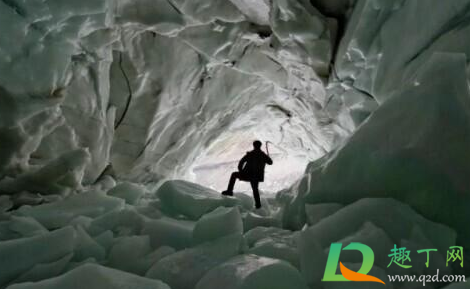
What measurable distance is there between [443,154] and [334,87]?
3860mm

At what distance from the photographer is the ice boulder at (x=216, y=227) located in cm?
241

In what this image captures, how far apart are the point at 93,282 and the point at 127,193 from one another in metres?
2.83

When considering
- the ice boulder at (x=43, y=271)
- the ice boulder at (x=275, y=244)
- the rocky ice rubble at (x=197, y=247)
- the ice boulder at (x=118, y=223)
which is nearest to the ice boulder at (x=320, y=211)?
the rocky ice rubble at (x=197, y=247)

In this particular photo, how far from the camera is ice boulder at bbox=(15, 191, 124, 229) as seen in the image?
10.0ft

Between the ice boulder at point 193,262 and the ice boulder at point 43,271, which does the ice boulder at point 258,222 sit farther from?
the ice boulder at point 43,271

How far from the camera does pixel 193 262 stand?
2031 mm

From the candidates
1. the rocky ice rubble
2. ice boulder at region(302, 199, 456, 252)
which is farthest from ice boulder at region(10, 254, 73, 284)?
ice boulder at region(302, 199, 456, 252)

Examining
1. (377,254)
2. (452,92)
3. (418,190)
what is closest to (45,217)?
(377,254)

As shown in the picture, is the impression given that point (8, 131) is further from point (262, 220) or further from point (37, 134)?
point (262, 220)

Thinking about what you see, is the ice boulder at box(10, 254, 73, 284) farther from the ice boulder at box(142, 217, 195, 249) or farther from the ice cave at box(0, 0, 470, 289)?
the ice boulder at box(142, 217, 195, 249)

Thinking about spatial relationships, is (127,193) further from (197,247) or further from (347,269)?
(347,269)

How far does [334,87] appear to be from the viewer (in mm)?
5688

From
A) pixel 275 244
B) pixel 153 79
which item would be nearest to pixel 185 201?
pixel 275 244

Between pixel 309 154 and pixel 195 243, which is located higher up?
pixel 195 243
